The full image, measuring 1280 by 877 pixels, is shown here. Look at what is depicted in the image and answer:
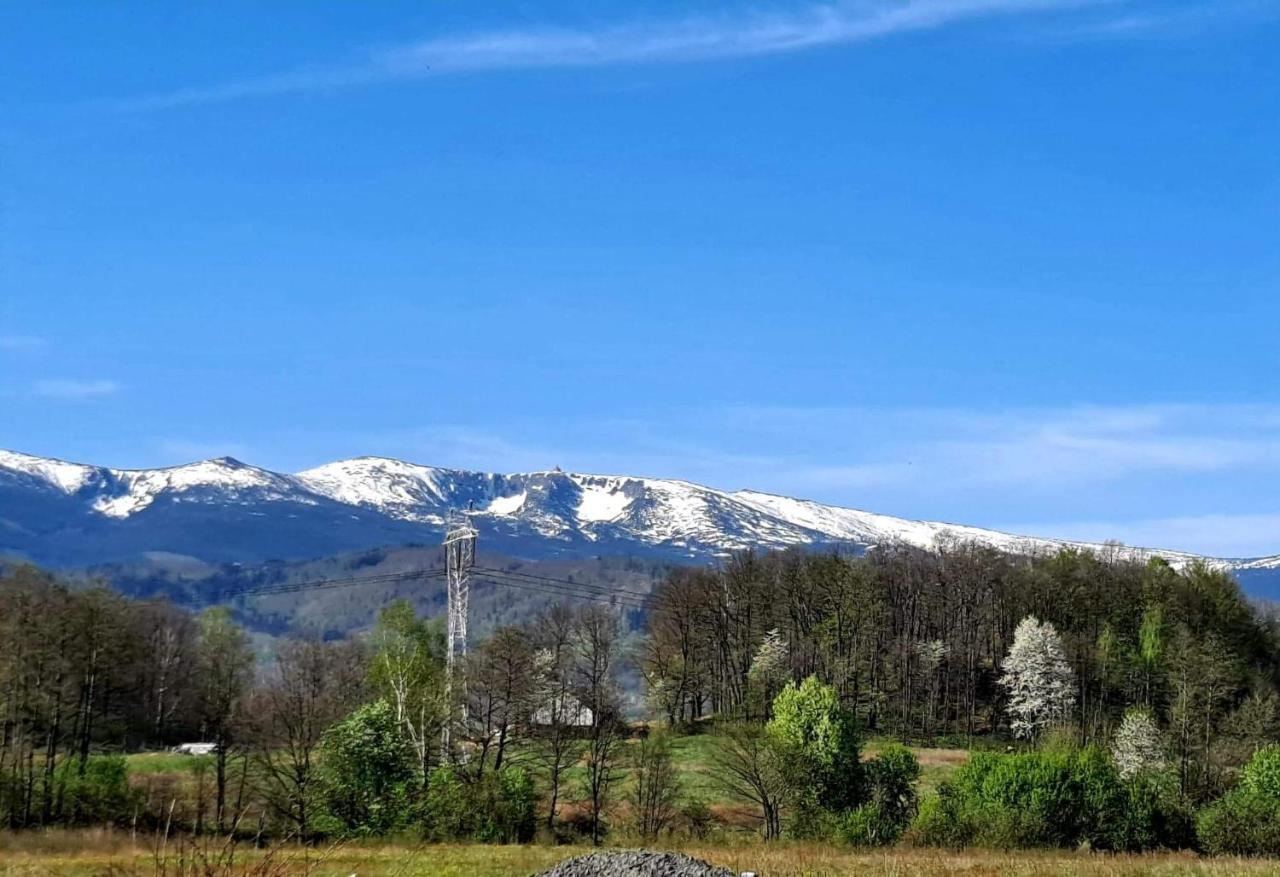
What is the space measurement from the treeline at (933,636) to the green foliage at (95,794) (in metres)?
65.4

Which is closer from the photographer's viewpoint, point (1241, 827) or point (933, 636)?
point (1241, 827)

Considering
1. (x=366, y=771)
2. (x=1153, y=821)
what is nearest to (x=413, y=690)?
(x=366, y=771)

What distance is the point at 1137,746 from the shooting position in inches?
4156

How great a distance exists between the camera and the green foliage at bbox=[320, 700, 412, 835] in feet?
234

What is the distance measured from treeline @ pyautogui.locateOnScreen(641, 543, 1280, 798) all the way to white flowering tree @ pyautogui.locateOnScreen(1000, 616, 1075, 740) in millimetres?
1805

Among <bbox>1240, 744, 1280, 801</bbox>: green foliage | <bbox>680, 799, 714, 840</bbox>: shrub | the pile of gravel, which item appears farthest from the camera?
<bbox>1240, 744, 1280, 801</bbox>: green foliage

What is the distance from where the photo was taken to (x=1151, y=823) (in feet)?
237

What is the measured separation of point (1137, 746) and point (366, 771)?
203 feet

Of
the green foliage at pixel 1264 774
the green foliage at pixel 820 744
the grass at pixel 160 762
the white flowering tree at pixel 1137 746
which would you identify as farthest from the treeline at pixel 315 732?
the green foliage at pixel 1264 774

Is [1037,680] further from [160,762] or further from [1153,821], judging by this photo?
[160,762]

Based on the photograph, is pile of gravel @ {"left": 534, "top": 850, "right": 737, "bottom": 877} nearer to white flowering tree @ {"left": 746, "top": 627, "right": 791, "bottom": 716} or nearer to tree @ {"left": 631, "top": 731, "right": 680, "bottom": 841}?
tree @ {"left": 631, "top": 731, "right": 680, "bottom": 841}

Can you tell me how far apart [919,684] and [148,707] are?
75.9m

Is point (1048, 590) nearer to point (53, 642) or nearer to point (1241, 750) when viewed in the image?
point (1241, 750)

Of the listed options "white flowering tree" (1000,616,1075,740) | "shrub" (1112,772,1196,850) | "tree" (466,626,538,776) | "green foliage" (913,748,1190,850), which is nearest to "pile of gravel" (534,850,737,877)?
"green foliage" (913,748,1190,850)
